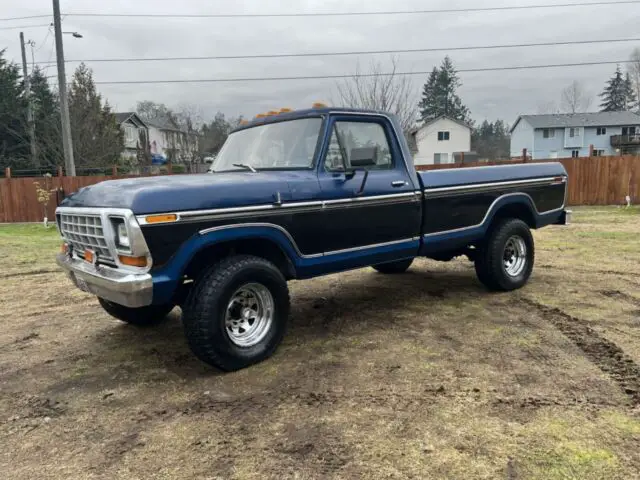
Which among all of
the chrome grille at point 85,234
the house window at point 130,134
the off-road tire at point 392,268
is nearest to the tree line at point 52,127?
the house window at point 130,134

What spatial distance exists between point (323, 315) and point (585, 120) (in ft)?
191

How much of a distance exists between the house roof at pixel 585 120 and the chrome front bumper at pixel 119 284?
57717 millimetres

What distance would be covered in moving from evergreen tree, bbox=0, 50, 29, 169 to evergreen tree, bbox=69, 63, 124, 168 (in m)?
3.72

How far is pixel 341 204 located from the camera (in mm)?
4477

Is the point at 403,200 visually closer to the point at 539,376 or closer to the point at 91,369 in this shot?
the point at 539,376

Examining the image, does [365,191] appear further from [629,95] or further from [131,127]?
[629,95]

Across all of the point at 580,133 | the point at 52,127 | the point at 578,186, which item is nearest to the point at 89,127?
the point at 52,127

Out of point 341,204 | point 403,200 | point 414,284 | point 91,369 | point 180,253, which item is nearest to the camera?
point 180,253

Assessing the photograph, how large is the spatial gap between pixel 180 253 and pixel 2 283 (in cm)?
560

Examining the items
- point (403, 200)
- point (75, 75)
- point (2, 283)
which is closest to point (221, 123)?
point (75, 75)

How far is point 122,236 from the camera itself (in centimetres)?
347

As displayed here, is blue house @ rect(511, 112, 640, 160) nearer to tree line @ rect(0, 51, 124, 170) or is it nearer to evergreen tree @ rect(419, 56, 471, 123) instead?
evergreen tree @ rect(419, 56, 471, 123)

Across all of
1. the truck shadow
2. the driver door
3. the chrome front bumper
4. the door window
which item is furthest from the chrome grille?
the door window

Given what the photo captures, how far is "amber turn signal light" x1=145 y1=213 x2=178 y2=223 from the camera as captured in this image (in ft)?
11.1
